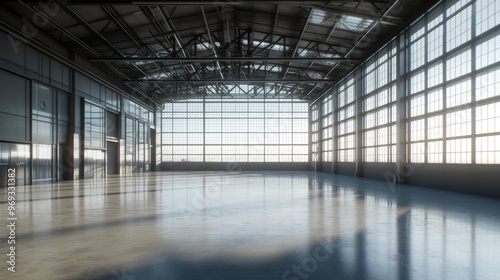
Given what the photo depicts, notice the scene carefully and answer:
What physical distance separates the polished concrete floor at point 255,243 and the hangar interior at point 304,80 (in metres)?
0.08

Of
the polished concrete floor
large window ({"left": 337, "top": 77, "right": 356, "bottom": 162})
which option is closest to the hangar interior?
the polished concrete floor

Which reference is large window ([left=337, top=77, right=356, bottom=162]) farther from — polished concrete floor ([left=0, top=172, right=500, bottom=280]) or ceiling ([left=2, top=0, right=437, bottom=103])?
polished concrete floor ([left=0, top=172, right=500, bottom=280])

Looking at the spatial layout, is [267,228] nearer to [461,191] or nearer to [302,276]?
[302,276]

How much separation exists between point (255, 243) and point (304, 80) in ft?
106

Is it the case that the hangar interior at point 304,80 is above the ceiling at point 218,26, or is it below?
below

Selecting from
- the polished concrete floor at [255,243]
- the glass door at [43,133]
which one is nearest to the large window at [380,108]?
the polished concrete floor at [255,243]

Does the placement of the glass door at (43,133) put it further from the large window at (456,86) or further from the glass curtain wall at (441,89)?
the large window at (456,86)

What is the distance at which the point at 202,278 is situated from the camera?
5.35 m

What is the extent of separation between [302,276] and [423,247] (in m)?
3.24

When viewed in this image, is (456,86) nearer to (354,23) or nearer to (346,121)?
(354,23)

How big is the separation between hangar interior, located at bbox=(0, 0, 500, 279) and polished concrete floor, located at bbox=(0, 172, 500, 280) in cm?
8

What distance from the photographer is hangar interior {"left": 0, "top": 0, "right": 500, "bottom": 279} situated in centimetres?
830

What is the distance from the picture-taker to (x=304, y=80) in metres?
37.9

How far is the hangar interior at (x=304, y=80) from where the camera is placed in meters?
8.30
